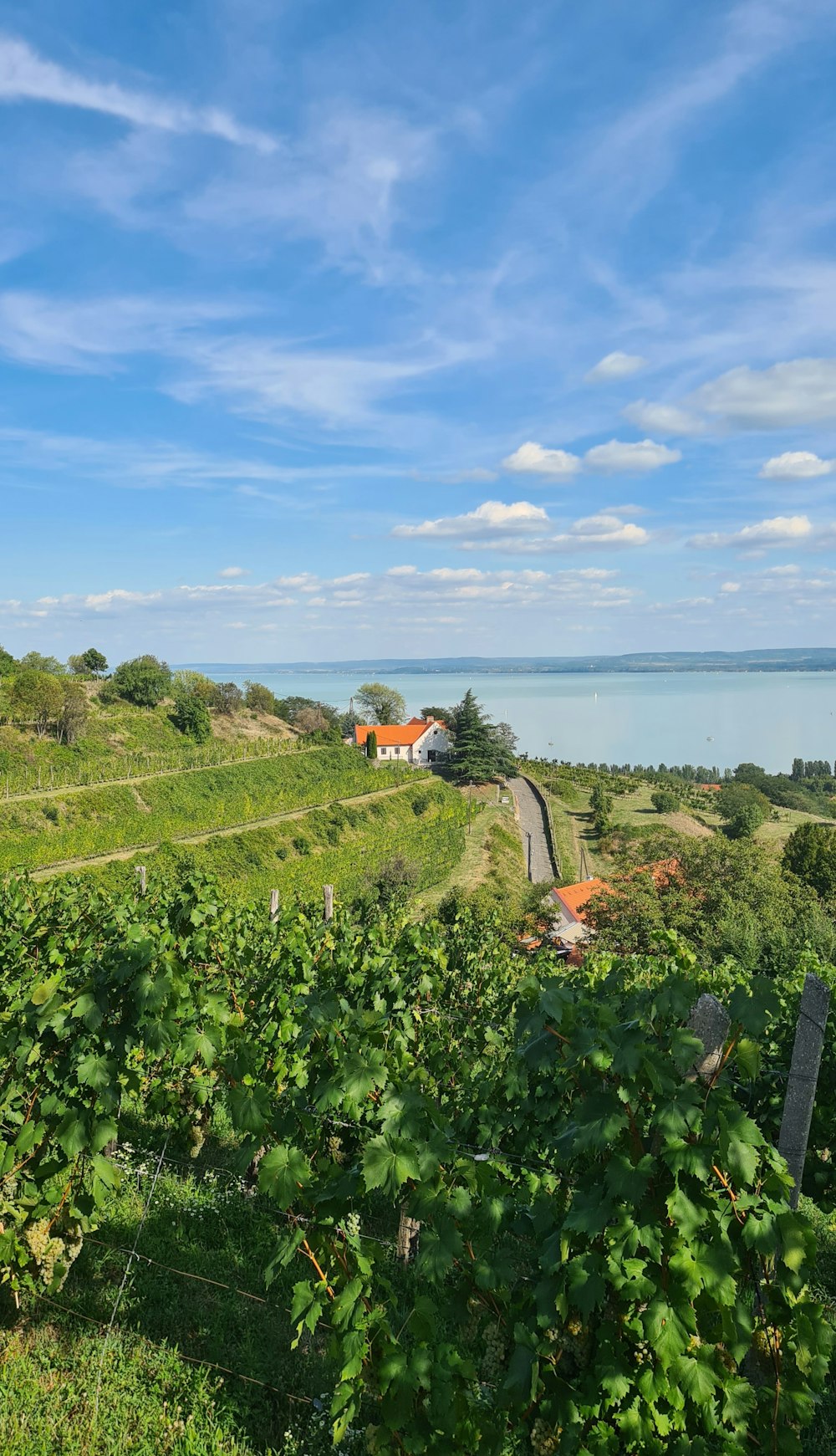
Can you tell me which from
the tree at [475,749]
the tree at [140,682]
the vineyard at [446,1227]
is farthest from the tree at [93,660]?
the vineyard at [446,1227]

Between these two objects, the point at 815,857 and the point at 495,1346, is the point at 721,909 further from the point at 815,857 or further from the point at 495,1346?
the point at 495,1346

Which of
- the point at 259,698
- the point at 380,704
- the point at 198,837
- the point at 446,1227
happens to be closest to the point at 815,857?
the point at 198,837

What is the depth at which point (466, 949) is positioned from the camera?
796 centimetres

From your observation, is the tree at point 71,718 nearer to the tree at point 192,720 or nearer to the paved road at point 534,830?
the tree at point 192,720

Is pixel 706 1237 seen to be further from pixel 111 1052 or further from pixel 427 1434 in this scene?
pixel 111 1052

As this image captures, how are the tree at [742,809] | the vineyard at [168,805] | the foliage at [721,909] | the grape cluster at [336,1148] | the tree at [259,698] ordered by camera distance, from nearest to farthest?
the grape cluster at [336,1148], the foliage at [721,909], the vineyard at [168,805], the tree at [742,809], the tree at [259,698]

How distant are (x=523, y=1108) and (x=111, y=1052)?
1.72 m

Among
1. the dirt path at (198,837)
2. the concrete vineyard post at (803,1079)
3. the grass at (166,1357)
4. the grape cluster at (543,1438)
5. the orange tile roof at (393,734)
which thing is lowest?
the dirt path at (198,837)

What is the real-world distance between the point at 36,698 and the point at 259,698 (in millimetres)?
26799

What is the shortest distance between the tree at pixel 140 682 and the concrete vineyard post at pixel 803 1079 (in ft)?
174

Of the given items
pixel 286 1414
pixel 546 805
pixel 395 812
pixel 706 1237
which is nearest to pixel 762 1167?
pixel 706 1237

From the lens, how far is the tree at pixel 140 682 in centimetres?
5200

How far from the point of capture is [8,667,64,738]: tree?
3934cm

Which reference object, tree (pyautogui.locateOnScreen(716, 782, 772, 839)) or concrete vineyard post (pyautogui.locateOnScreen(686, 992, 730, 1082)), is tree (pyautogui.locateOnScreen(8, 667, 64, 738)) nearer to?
concrete vineyard post (pyautogui.locateOnScreen(686, 992, 730, 1082))
